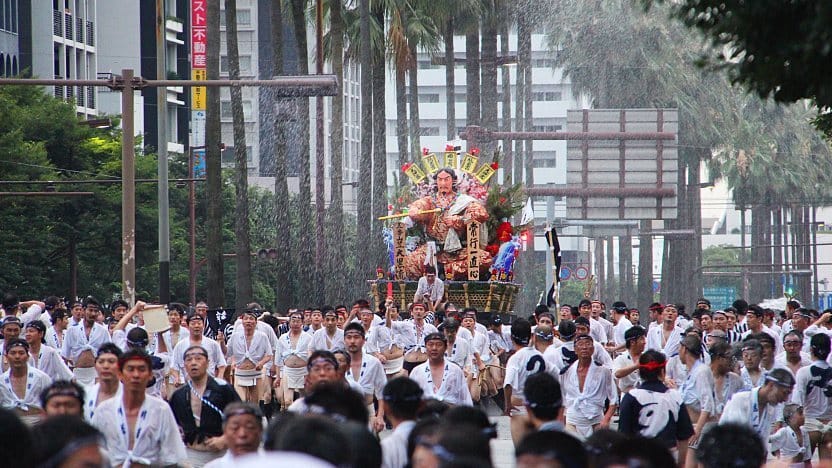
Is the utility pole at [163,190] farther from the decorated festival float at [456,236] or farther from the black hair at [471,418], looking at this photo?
the black hair at [471,418]

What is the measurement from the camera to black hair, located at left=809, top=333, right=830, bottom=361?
42.1ft

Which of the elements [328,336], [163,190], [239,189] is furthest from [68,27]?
[328,336]

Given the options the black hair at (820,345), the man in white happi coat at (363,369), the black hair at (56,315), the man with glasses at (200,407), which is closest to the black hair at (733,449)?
the man with glasses at (200,407)

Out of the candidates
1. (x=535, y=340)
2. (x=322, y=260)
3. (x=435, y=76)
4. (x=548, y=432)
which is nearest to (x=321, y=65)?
(x=322, y=260)

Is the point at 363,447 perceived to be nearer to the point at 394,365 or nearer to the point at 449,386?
the point at 449,386

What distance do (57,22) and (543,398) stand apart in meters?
54.3

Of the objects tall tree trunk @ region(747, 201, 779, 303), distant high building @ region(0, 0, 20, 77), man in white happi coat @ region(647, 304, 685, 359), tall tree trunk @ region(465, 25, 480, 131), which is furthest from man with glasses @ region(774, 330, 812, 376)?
tall tree trunk @ region(747, 201, 779, 303)

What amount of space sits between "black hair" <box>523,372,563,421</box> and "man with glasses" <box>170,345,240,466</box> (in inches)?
96.1

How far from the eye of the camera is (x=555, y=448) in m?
5.77

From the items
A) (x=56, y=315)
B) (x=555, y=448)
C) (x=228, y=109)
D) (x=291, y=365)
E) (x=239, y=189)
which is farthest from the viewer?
(x=228, y=109)

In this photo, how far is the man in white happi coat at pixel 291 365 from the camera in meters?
19.0

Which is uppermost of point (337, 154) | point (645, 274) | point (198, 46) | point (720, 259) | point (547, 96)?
point (547, 96)

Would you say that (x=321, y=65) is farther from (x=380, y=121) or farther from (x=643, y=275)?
(x=643, y=275)

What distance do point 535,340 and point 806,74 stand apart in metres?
6.21
